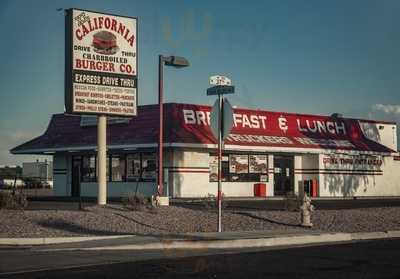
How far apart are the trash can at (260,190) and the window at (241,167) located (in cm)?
44

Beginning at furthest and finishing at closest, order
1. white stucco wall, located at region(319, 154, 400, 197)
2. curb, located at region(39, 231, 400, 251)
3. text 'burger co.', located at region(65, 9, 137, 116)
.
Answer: white stucco wall, located at region(319, 154, 400, 197) → text 'burger co.', located at region(65, 9, 137, 116) → curb, located at region(39, 231, 400, 251)

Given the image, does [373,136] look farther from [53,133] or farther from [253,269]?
[253,269]

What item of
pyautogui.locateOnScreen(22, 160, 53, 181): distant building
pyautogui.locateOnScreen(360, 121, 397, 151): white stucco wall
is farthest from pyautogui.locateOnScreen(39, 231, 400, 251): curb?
pyautogui.locateOnScreen(22, 160, 53, 181): distant building

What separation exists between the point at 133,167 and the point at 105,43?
1597 centimetres

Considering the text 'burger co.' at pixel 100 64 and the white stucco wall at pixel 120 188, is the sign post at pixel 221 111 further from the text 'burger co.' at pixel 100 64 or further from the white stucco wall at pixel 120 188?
the white stucco wall at pixel 120 188

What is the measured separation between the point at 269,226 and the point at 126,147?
17.3m

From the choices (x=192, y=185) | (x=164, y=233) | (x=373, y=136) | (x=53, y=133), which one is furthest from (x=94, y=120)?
(x=164, y=233)

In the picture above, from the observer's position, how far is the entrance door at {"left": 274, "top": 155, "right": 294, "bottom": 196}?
42.8m

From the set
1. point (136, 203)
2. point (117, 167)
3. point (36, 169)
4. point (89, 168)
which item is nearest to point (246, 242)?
point (136, 203)

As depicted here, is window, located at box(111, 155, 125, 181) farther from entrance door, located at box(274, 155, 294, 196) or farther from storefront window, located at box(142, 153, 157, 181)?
entrance door, located at box(274, 155, 294, 196)

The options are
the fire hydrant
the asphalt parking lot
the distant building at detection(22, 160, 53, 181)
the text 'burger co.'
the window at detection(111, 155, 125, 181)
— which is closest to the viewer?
the fire hydrant

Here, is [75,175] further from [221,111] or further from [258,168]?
[221,111]

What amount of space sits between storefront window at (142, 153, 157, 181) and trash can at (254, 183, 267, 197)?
6.41 metres

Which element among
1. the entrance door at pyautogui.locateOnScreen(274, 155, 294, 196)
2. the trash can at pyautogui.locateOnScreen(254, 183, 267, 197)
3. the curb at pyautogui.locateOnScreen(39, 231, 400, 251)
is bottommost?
the curb at pyautogui.locateOnScreen(39, 231, 400, 251)
